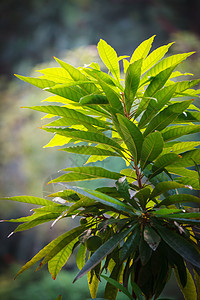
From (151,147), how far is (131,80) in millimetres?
216

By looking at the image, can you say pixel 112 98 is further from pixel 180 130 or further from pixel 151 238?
pixel 151 238

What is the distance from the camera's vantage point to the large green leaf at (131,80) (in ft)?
2.50

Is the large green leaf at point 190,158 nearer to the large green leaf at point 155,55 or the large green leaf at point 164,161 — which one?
the large green leaf at point 164,161

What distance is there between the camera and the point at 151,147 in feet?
2.24

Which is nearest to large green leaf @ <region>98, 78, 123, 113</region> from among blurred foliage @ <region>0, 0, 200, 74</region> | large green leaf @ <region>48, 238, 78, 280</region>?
large green leaf @ <region>48, 238, 78, 280</region>

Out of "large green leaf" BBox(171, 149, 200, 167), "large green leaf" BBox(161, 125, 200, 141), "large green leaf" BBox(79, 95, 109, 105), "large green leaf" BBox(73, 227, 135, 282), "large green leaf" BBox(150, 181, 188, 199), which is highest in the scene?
"large green leaf" BBox(79, 95, 109, 105)

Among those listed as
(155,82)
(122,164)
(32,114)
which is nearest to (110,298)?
(155,82)

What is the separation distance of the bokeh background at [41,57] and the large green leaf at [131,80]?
1.18 meters

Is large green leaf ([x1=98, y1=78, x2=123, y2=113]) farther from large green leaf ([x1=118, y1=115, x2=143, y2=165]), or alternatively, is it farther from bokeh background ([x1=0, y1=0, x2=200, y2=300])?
bokeh background ([x1=0, y1=0, x2=200, y2=300])

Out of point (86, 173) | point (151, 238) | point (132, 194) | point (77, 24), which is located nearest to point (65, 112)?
point (86, 173)

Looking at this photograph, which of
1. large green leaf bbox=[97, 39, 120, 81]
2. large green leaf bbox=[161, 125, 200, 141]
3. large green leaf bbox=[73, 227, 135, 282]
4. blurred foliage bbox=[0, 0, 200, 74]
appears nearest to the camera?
large green leaf bbox=[73, 227, 135, 282]

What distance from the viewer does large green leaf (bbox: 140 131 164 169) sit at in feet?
2.15

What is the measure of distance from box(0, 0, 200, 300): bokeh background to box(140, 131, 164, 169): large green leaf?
4.19 feet

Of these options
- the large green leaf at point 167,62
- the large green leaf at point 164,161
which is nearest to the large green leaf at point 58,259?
the large green leaf at point 164,161
